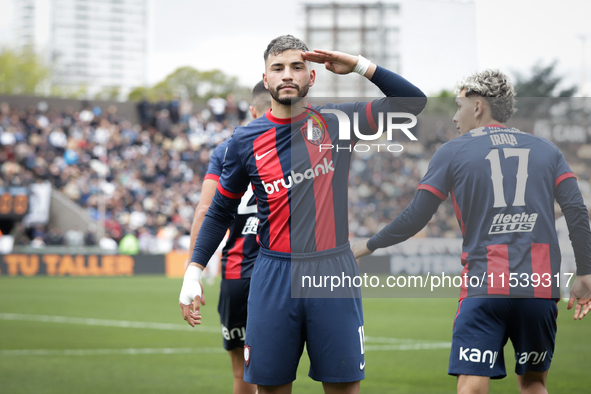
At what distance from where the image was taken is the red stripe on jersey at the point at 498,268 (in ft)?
11.6

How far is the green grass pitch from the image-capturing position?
701 centimetres

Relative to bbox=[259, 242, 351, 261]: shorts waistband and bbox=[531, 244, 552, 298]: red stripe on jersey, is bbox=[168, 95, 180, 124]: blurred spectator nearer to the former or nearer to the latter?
bbox=[259, 242, 351, 261]: shorts waistband

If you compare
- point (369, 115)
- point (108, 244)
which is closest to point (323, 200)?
point (369, 115)

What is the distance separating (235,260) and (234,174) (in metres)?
1.42

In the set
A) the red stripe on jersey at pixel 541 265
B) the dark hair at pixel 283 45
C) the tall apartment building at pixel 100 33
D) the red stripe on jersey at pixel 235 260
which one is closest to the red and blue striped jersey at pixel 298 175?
the dark hair at pixel 283 45

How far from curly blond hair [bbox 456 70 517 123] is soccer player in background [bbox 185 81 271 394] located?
1787mm

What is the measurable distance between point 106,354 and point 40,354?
868 millimetres

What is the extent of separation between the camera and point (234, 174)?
3.76 metres

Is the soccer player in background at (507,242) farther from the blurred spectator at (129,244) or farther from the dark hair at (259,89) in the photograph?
the blurred spectator at (129,244)

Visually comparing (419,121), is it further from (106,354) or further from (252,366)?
(106,354)

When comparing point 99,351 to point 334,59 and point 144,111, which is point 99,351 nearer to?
point 334,59

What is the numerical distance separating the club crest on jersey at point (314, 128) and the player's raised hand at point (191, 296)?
1015mm

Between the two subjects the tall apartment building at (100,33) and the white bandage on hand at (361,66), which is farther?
the tall apartment building at (100,33)

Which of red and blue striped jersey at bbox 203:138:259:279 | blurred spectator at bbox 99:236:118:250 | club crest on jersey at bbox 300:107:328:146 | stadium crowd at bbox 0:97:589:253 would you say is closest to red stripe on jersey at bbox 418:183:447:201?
club crest on jersey at bbox 300:107:328:146
